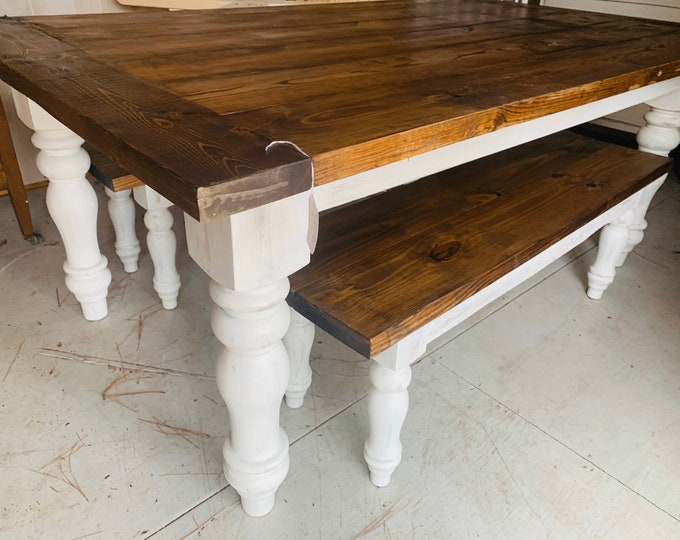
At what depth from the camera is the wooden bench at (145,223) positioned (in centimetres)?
121

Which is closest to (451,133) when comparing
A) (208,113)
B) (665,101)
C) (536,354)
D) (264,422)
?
(208,113)

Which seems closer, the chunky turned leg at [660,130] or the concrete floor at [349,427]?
the concrete floor at [349,427]

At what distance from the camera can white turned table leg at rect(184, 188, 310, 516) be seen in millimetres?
620

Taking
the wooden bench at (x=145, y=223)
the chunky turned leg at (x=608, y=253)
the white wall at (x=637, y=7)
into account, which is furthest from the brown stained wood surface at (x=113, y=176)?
the white wall at (x=637, y=7)

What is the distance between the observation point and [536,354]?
1.34 meters

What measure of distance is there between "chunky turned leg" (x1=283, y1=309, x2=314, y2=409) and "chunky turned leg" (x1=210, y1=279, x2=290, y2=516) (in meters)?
0.19

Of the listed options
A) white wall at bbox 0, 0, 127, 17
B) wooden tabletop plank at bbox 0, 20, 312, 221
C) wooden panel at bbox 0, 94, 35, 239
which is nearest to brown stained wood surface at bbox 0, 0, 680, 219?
wooden tabletop plank at bbox 0, 20, 312, 221

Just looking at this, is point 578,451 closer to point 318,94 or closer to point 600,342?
point 600,342

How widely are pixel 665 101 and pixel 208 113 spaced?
4.13ft

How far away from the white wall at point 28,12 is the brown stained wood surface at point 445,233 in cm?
140

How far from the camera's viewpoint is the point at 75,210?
1220 mm

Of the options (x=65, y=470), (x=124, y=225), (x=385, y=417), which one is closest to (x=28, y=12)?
(x=124, y=225)

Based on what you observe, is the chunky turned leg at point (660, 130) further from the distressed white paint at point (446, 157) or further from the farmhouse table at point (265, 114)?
the distressed white paint at point (446, 157)

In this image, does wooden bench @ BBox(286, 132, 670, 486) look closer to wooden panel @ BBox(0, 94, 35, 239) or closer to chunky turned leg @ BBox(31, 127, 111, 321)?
chunky turned leg @ BBox(31, 127, 111, 321)
